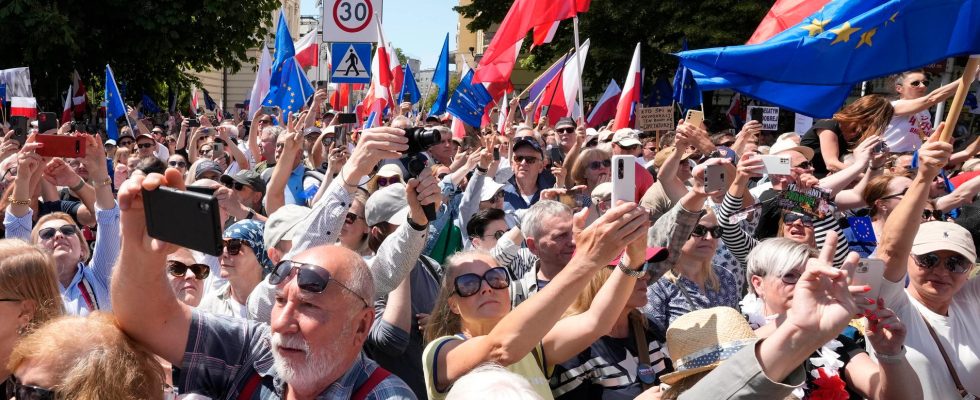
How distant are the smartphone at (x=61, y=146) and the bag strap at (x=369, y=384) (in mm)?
2777

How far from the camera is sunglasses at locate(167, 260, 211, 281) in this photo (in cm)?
428

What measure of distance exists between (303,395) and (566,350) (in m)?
0.94

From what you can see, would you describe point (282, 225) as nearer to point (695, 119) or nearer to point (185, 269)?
point (185, 269)

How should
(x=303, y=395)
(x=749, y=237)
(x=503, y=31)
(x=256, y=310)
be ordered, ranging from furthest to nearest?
(x=503, y=31) → (x=749, y=237) → (x=256, y=310) → (x=303, y=395)

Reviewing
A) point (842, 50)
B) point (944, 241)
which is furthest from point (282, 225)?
point (842, 50)

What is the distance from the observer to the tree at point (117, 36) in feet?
72.8

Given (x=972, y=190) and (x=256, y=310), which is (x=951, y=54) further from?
(x=256, y=310)

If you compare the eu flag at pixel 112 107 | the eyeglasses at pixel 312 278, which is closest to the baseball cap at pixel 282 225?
the eyeglasses at pixel 312 278

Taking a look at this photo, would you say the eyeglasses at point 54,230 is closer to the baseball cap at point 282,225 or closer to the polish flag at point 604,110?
the baseball cap at point 282,225

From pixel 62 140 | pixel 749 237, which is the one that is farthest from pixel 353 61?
pixel 749 237

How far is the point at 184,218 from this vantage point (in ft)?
7.34

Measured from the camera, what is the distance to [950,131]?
3648 mm

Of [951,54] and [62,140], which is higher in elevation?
[951,54]

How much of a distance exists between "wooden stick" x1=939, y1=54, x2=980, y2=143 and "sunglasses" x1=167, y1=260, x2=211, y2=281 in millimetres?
3267
